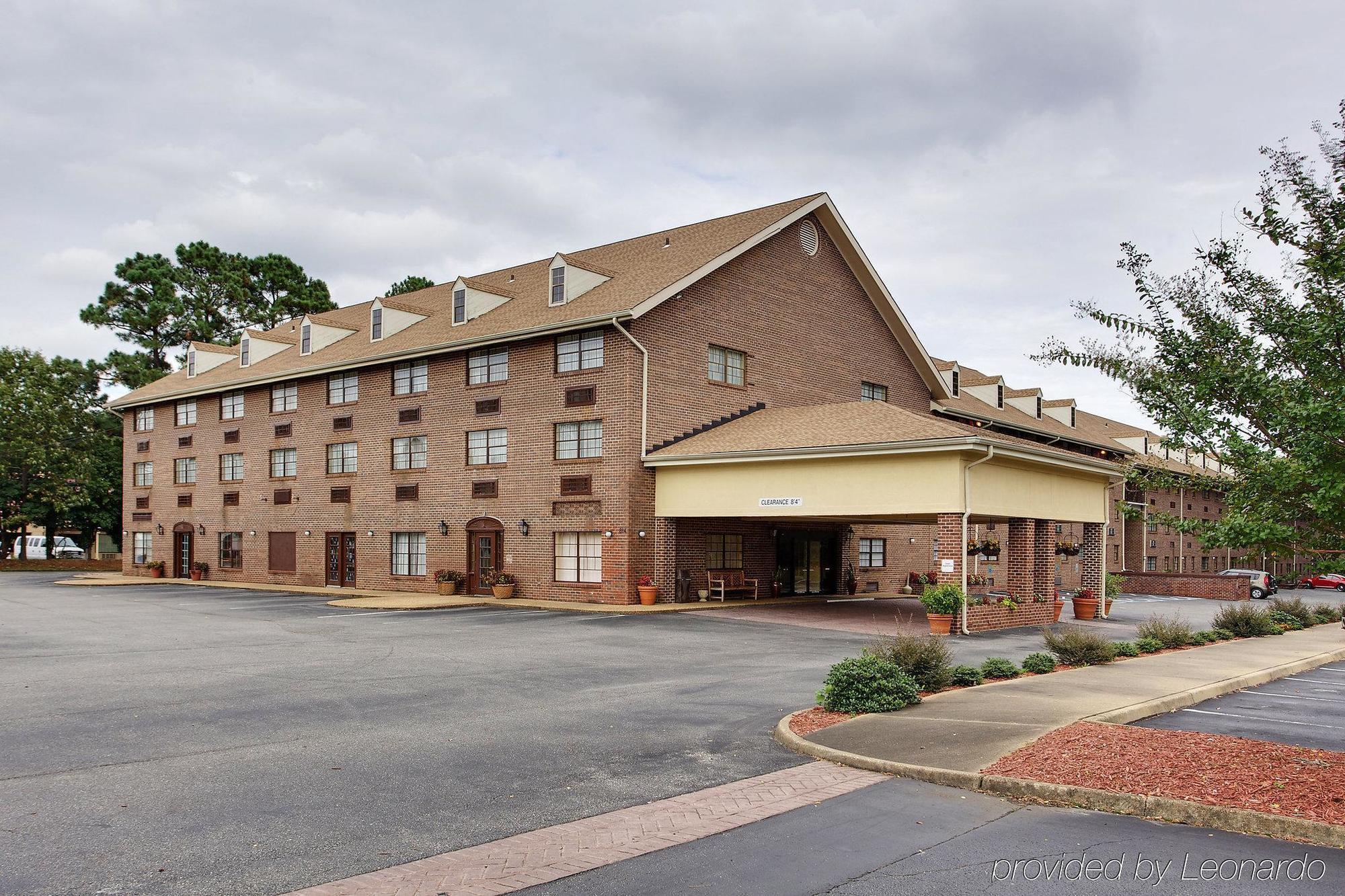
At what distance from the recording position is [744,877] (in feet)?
18.9

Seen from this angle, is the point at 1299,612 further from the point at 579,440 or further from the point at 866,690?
the point at 866,690

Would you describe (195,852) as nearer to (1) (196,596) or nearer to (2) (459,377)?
(2) (459,377)

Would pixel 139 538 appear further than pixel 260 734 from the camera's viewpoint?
Yes

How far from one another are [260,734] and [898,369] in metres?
30.7

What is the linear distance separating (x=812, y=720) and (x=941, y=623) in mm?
11723

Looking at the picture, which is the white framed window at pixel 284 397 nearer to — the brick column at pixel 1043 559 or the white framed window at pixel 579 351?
the white framed window at pixel 579 351

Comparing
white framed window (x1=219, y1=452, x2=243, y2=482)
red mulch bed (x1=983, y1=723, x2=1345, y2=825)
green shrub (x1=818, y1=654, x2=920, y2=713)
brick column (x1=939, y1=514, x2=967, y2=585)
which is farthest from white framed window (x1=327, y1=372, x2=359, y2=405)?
red mulch bed (x1=983, y1=723, x2=1345, y2=825)

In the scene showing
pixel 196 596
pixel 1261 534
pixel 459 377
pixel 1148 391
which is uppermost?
pixel 459 377

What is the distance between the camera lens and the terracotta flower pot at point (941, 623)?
69.1ft

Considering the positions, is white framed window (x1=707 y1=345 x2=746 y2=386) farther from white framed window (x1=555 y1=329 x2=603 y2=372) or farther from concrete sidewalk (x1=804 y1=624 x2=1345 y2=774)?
concrete sidewalk (x1=804 y1=624 x2=1345 y2=774)

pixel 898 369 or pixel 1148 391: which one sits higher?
pixel 898 369

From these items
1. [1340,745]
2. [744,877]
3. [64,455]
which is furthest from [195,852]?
[64,455]

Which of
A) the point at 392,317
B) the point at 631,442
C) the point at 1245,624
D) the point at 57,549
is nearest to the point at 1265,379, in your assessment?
the point at 1245,624

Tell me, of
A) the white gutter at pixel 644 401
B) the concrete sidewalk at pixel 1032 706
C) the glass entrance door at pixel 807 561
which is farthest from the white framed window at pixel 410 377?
the concrete sidewalk at pixel 1032 706
